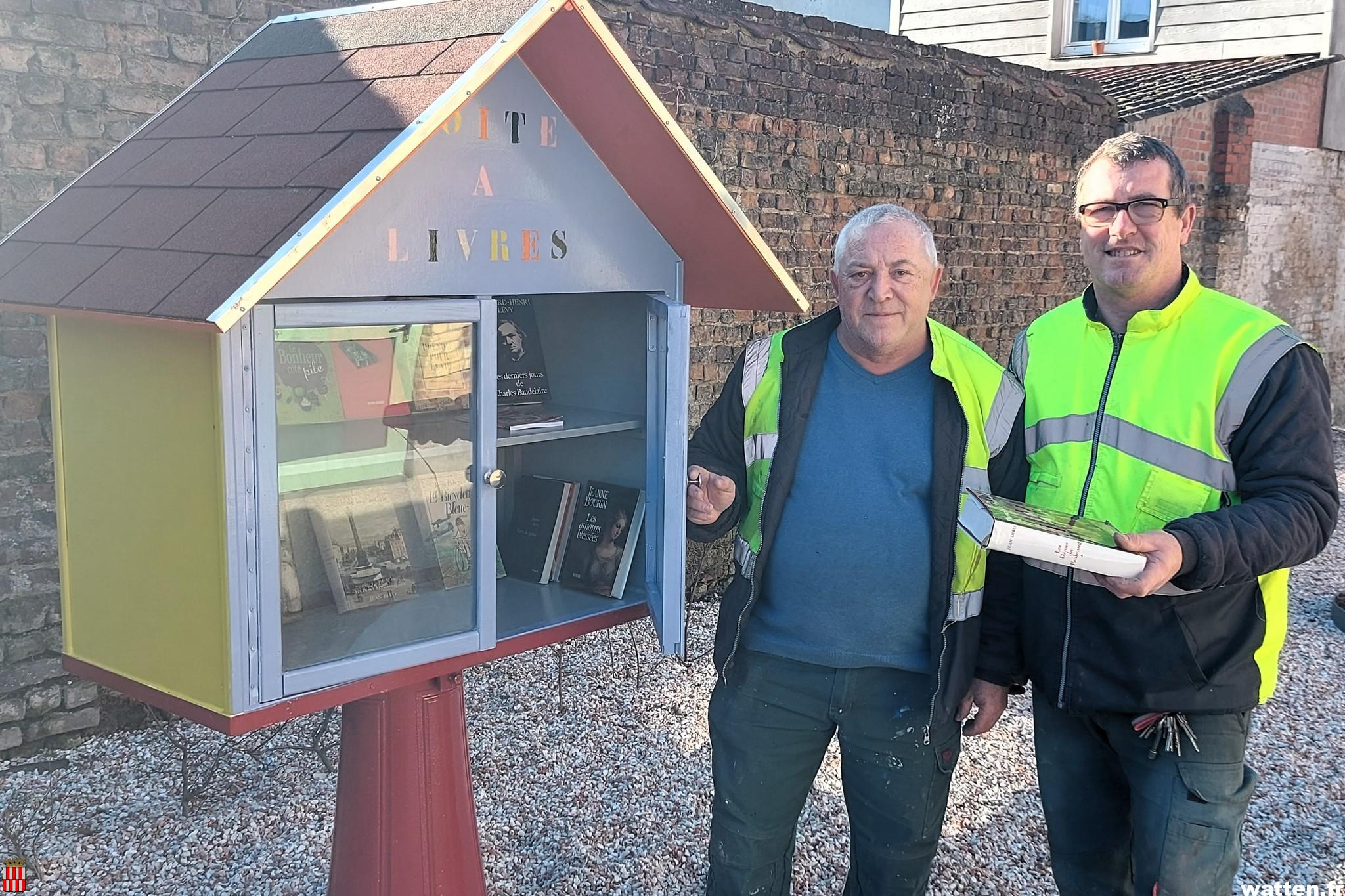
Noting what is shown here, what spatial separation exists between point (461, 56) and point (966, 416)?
130cm

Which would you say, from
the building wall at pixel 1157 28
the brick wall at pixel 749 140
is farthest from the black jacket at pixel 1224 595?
the building wall at pixel 1157 28

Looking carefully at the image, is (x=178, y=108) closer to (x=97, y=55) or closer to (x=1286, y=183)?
(x=97, y=55)

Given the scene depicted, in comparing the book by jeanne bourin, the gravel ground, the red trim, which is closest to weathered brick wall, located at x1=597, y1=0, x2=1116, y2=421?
the gravel ground

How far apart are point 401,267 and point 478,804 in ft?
8.03

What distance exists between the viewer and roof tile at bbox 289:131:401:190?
78.7 inches

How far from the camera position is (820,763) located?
268 cm

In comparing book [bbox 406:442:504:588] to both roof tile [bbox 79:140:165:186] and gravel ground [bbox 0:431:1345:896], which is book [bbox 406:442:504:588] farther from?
gravel ground [bbox 0:431:1345:896]

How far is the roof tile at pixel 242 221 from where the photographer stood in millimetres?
1961

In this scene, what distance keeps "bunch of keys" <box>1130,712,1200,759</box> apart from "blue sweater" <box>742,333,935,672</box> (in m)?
0.46

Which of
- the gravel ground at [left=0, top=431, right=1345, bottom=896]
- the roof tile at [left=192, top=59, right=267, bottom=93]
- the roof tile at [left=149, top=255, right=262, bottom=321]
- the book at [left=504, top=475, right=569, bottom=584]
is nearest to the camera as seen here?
the roof tile at [left=149, top=255, right=262, bottom=321]

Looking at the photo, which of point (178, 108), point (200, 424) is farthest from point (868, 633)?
point (178, 108)

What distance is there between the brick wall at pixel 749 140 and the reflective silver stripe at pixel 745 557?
2609 millimetres

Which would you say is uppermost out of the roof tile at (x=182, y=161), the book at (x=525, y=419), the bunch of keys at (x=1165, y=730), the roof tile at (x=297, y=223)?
the roof tile at (x=182, y=161)

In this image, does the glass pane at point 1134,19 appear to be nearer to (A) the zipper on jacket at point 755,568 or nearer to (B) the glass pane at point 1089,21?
(B) the glass pane at point 1089,21
